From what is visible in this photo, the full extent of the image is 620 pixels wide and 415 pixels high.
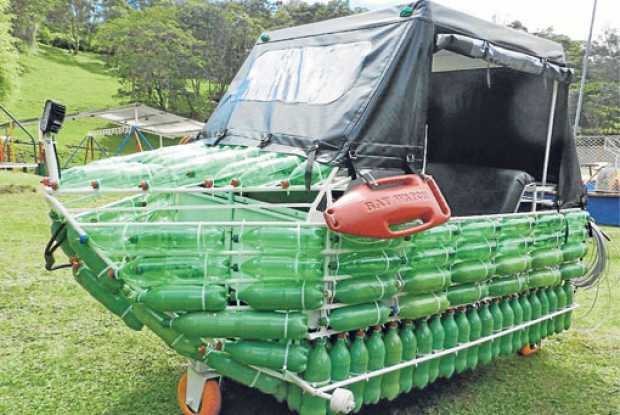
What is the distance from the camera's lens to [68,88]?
37938 millimetres

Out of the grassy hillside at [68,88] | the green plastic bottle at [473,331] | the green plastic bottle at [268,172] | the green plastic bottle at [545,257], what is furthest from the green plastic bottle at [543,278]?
the grassy hillside at [68,88]

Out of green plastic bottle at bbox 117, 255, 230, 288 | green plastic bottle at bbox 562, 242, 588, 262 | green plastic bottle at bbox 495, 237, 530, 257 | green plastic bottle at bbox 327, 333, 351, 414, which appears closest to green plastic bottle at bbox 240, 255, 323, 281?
green plastic bottle at bbox 117, 255, 230, 288

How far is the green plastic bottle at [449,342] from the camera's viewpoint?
3854mm

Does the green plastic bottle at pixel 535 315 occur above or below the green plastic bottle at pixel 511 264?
below

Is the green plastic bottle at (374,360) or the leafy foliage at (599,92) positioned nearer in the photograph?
the green plastic bottle at (374,360)

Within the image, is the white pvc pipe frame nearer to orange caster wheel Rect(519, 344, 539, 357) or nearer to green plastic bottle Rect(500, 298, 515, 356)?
green plastic bottle Rect(500, 298, 515, 356)

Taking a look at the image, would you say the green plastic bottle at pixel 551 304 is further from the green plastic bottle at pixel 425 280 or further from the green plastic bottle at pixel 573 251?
the green plastic bottle at pixel 425 280

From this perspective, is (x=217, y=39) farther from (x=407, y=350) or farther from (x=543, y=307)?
(x=407, y=350)

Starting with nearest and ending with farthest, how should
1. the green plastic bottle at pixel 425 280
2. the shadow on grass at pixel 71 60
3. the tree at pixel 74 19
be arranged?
the green plastic bottle at pixel 425 280, the shadow on grass at pixel 71 60, the tree at pixel 74 19

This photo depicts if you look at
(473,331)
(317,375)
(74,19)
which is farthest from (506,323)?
(74,19)

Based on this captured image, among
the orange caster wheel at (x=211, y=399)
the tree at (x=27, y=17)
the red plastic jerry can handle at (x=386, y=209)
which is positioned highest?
the tree at (x=27, y=17)

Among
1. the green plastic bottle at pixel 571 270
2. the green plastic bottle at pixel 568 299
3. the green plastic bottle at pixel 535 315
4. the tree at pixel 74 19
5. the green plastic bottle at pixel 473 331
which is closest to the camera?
the green plastic bottle at pixel 473 331

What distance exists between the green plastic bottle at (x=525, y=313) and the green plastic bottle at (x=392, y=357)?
1.54 meters

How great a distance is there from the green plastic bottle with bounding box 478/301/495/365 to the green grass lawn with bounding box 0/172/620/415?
1.13 feet
